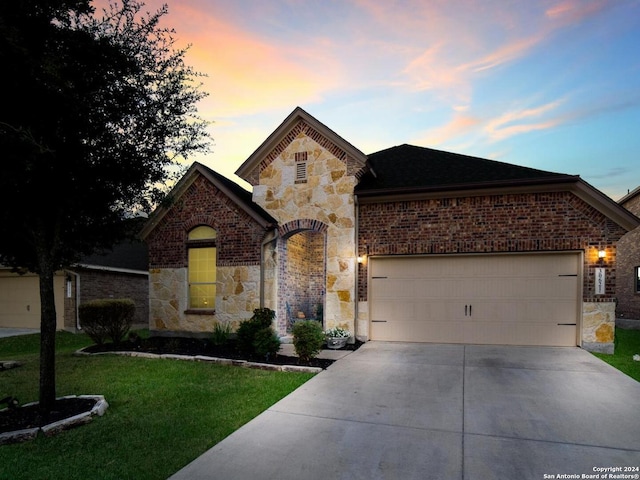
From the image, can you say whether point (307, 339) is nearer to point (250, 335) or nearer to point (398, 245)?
point (250, 335)

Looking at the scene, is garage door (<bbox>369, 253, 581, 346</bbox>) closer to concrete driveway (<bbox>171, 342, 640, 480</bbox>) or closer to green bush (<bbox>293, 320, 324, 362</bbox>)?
concrete driveway (<bbox>171, 342, 640, 480</bbox>)

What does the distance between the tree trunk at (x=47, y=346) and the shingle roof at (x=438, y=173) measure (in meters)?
7.96

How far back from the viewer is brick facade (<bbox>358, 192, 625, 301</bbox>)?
960 centimetres

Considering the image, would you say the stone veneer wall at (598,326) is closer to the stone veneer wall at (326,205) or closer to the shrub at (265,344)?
the stone veneer wall at (326,205)

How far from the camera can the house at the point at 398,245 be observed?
9766 millimetres

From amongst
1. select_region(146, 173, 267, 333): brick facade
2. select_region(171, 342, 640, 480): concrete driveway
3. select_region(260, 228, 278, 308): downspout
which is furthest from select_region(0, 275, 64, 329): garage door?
select_region(171, 342, 640, 480): concrete driveway

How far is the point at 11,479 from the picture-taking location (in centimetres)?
341

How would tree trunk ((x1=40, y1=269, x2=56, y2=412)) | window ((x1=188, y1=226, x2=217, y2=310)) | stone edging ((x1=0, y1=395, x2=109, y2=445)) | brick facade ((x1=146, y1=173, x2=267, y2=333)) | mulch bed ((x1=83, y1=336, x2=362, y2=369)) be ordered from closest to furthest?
1. stone edging ((x1=0, y1=395, x2=109, y2=445))
2. tree trunk ((x1=40, y1=269, x2=56, y2=412))
3. mulch bed ((x1=83, y1=336, x2=362, y2=369))
4. brick facade ((x1=146, y1=173, x2=267, y2=333))
5. window ((x1=188, y1=226, x2=217, y2=310))

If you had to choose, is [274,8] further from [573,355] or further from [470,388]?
[573,355]

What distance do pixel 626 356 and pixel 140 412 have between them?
11.2 m

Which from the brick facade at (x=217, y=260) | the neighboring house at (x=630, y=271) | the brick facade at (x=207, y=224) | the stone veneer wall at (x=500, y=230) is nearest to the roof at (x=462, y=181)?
the stone veneer wall at (x=500, y=230)

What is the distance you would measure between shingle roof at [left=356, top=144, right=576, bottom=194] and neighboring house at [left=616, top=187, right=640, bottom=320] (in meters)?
9.91

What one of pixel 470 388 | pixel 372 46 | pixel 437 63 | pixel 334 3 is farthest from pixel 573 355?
pixel 334 3

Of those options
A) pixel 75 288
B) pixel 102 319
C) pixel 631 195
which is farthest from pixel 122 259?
pixel 631 195
